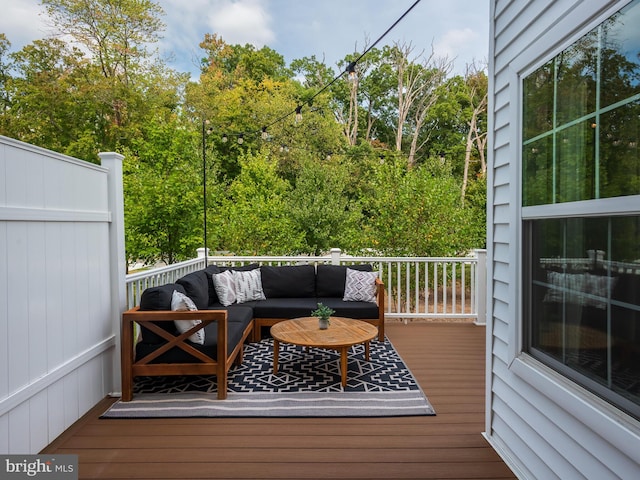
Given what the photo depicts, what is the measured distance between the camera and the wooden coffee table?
339 cm

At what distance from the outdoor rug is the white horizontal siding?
0.42 m

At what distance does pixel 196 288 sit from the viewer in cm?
403

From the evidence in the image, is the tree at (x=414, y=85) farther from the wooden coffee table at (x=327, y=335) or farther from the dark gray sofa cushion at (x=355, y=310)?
the wooden coffee table at (x=327, y=335)

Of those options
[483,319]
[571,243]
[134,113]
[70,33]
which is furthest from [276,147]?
[571,243]

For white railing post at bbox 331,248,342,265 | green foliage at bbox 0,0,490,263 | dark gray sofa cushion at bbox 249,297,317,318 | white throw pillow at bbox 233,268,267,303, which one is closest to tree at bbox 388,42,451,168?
green foliage at bbox 0,0,490,263

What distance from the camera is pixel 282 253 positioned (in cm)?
786

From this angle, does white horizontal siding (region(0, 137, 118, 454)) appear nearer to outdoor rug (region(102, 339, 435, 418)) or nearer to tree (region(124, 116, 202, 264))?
outdoor rug (region(102, 339, 435, 418))

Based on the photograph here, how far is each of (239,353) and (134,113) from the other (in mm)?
10714

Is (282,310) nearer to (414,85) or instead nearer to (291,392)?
(291,392)

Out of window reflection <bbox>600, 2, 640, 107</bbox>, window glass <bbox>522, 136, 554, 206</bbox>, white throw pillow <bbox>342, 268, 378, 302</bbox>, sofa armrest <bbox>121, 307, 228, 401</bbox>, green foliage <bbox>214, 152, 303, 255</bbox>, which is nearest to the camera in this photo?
window reflection <bbox>600, 2, 640, 107</bbox>

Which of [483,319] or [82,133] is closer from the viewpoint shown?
[483,319]

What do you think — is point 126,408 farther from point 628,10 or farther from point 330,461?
point 628,10

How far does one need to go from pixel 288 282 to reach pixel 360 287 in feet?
3.07

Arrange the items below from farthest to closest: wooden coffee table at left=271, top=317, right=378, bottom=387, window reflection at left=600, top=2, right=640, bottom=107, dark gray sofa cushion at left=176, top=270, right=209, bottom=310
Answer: dark gray sofa cushion at left=176, top=270, right=209, bottom=310 < wooden coffee table at left=271, top=317, right=378, bottom=387 < window reflection at left=600, top=2, right=640, bottom=107
